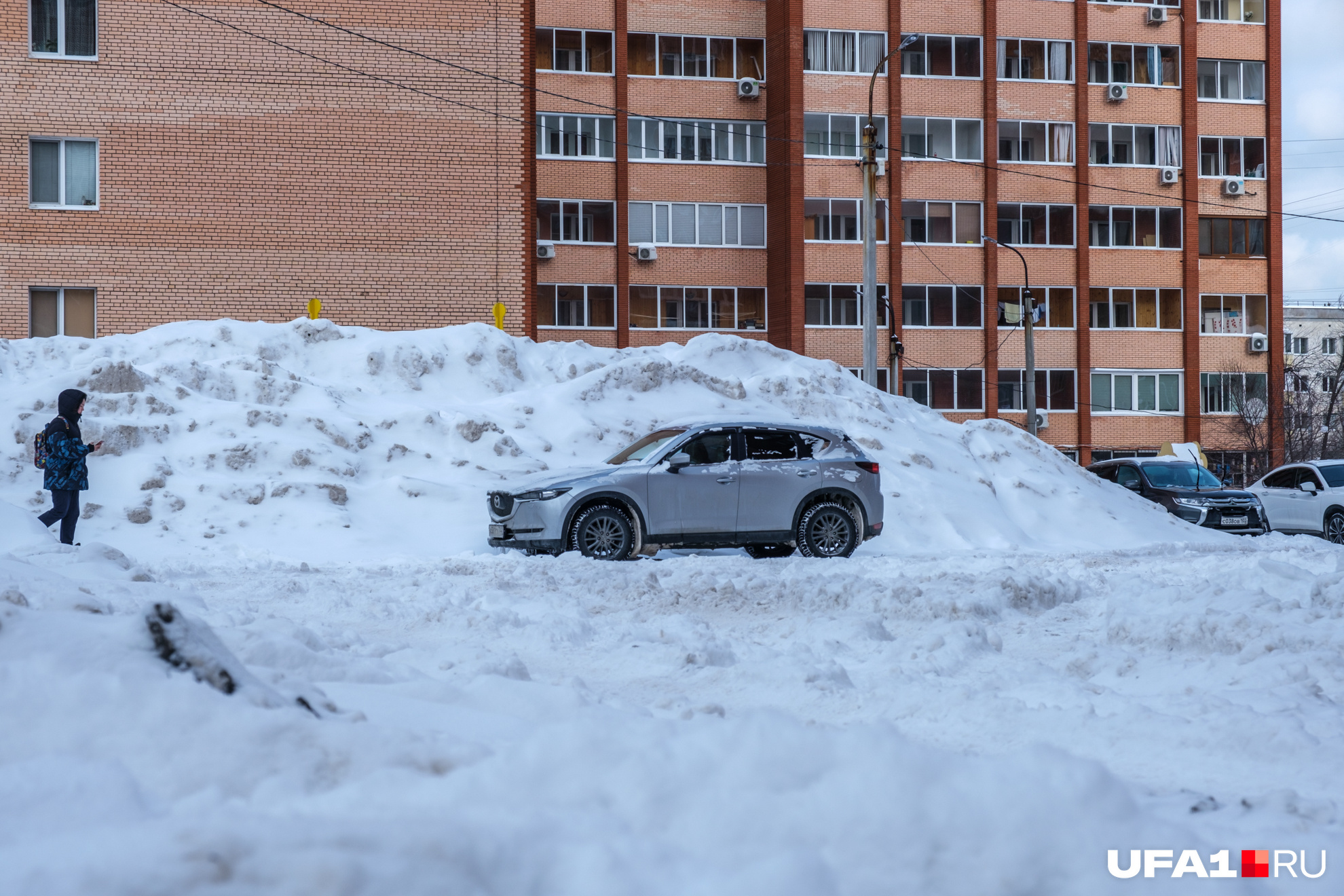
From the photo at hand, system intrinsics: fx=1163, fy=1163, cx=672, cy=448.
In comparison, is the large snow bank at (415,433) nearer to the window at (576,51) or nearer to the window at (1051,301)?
the window at (576,51)

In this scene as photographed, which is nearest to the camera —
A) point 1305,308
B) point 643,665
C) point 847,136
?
point 643,665

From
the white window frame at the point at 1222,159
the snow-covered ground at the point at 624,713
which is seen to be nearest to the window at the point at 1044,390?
the white window frame at the point at 1222,159

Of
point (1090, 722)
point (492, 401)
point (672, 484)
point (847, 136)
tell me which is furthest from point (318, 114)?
point (1090, 722)

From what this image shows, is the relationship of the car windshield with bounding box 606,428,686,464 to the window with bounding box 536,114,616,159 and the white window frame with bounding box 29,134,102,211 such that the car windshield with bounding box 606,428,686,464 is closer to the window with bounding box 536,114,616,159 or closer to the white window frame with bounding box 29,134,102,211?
the white window frame with bounding box 29,134,102,211

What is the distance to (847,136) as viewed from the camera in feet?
127

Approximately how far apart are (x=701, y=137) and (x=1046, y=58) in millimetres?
12479

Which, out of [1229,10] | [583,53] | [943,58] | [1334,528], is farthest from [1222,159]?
[1334,528]

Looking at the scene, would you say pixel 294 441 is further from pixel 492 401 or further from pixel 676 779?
pixel 676 779

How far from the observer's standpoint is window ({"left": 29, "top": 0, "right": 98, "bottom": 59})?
23469 mm

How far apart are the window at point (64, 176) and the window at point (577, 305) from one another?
15773mm

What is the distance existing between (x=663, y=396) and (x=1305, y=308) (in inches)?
3302

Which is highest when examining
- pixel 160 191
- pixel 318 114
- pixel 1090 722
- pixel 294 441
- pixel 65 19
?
pixel 65 19

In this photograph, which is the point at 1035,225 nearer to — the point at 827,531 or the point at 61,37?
→ the point at 61,37

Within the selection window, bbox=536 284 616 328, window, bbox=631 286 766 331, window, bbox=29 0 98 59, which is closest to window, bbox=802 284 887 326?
window, bbox=631 286 766 331
